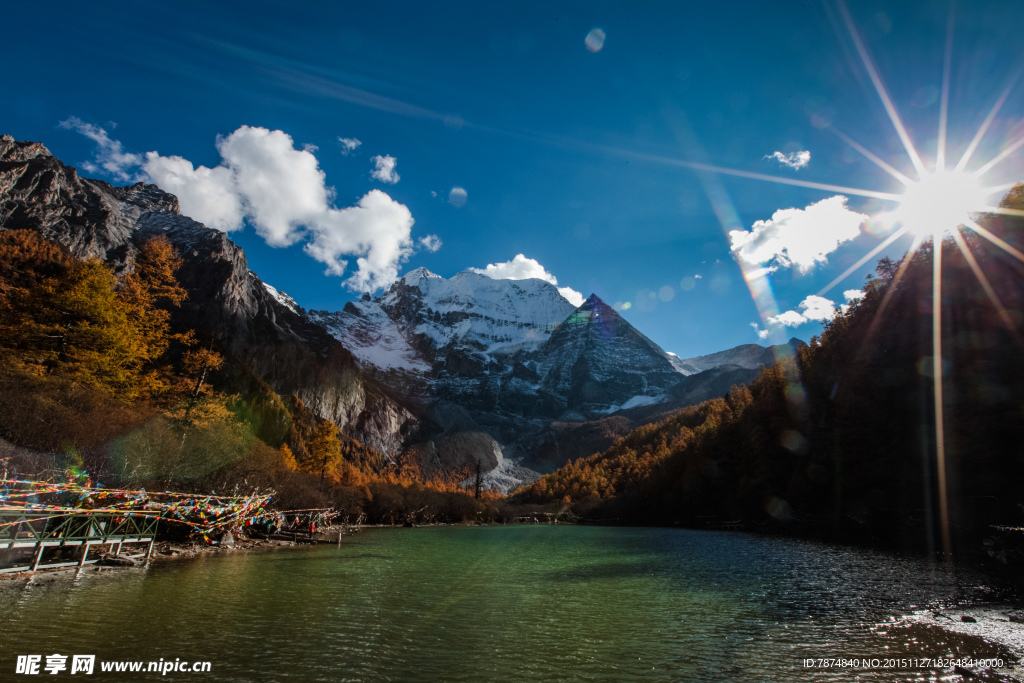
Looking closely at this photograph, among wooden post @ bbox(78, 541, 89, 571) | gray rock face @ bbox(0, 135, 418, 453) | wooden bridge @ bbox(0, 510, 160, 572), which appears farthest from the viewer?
gray rock face @ bbox(0, 135, 418, 453)

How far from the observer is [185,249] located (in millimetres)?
161375

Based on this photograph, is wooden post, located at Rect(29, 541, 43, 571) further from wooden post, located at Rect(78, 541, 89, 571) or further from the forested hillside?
the forested hillside

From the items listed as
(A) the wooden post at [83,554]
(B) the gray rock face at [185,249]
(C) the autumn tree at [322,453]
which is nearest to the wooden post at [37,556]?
(A) the wooden post at [83,554]

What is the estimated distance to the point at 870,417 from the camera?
60094mm

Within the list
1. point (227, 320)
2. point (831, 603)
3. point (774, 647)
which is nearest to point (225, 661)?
point (774, 647)

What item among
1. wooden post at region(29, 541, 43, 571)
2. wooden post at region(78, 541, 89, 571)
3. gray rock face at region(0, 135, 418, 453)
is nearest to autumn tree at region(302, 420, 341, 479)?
gray rock face at region(0, 135, 418, 453)

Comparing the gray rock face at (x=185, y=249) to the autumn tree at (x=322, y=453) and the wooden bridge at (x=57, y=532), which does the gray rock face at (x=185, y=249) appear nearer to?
the autumn tree at (x=322, y=453)

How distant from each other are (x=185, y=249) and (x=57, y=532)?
173 metres

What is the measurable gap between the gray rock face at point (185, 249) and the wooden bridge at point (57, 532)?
81.0 meters

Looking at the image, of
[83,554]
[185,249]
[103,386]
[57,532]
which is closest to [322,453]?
[103,386]

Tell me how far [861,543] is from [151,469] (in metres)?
65.6

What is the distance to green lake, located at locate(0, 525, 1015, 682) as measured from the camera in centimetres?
1194

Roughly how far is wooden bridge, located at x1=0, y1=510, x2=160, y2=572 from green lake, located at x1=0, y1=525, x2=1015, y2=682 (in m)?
1.82

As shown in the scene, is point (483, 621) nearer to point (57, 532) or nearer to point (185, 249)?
point (57, 532)
